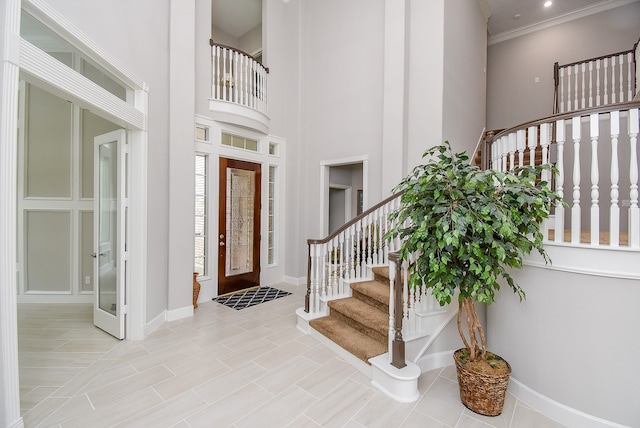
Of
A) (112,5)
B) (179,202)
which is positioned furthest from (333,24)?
(179,202)

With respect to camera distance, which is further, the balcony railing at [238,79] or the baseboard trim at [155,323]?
the balcony railing at [238,79]

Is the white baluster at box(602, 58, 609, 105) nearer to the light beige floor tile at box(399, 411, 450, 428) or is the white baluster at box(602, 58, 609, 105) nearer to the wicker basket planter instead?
the wicker basket planter

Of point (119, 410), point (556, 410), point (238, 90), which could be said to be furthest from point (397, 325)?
point (238, 90)

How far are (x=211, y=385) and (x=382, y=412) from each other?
1490mm

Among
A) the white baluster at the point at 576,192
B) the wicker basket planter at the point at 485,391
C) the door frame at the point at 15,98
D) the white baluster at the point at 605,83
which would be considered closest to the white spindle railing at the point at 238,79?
the door frame at the point at 15,98

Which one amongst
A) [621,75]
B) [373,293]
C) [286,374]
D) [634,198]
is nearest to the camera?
[634,198]

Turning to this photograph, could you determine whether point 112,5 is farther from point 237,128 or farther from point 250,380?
point 250,380

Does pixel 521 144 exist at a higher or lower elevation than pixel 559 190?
higher

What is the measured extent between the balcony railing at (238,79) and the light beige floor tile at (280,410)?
440cm

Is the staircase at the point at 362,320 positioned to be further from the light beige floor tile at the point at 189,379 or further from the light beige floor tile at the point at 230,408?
the light beige floor tile at the point at 189,379

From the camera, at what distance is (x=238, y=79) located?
16.4ft

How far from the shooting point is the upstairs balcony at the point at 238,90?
15.5 feet

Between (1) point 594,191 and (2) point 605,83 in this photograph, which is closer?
(1) point 594,191

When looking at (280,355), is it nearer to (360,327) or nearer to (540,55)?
(360,327)
